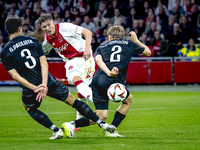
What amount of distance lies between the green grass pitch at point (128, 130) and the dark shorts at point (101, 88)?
534 millimetres

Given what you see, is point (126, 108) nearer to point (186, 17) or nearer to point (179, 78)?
point (179, 78)

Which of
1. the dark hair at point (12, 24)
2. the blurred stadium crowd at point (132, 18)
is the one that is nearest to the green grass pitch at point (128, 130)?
the dark hair at point (12, 24)

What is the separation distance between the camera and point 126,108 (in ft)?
19.7

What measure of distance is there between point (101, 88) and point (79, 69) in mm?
1729

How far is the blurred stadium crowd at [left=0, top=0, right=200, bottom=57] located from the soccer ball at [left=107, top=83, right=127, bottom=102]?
10409mm

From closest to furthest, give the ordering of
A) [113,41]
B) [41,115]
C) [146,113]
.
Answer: [41,115]
[113,41]
[146,113]

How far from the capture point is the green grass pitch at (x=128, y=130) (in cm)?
495

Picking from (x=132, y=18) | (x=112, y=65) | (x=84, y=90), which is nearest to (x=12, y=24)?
(x=112, y=65)

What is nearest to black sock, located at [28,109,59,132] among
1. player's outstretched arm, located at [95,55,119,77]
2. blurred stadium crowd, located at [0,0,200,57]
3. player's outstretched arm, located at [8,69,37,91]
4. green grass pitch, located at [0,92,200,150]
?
green grass pitch, located at [0,92,200,150]

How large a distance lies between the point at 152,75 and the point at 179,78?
117 centimetres

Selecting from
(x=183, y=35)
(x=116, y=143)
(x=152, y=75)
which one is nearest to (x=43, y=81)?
(x=116, y=143)

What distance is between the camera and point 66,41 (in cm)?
735

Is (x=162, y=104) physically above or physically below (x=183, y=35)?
below

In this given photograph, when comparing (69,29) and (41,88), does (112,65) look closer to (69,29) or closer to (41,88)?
(41,88)
